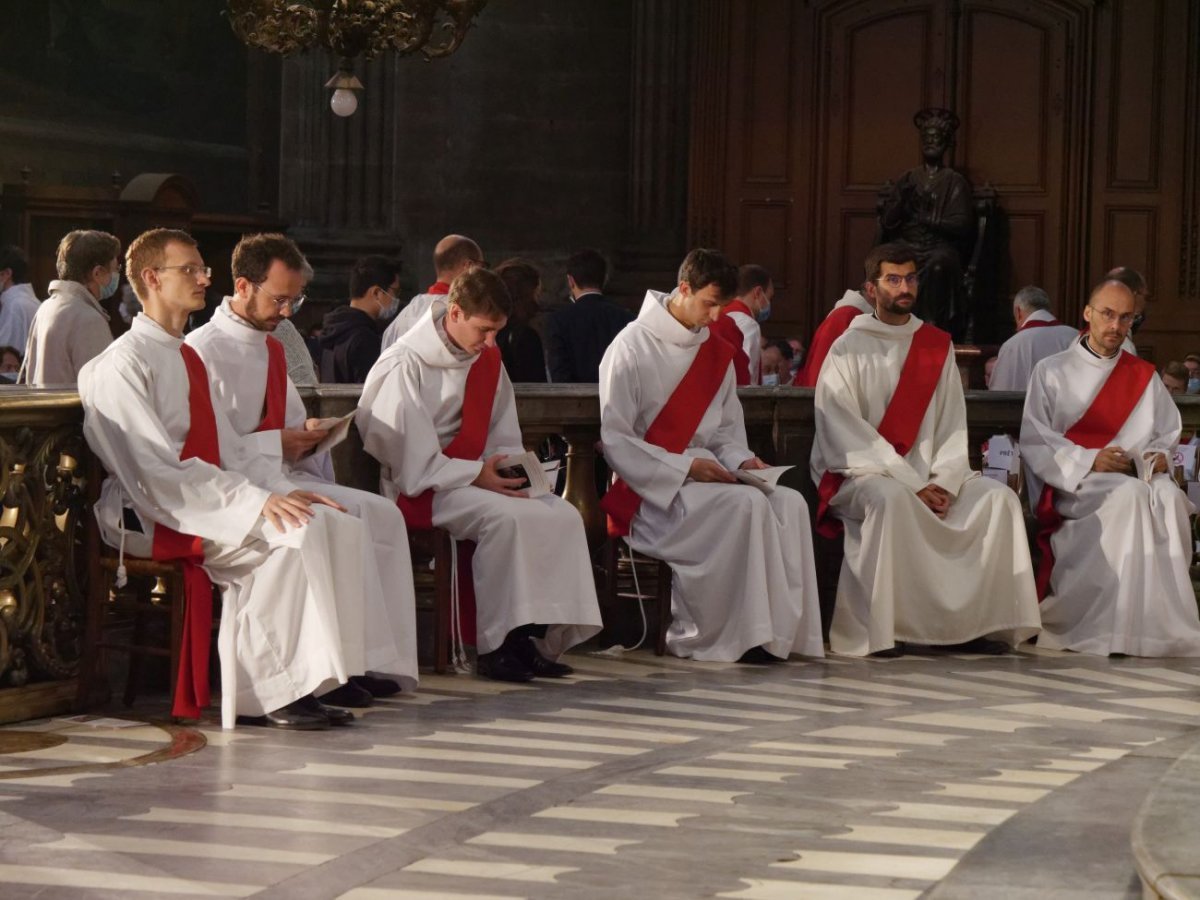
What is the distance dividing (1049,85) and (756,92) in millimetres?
1925

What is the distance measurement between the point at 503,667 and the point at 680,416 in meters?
1.20

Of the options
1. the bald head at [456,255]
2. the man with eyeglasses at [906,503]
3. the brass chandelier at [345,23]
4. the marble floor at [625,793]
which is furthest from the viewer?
the brass chandelier at [345,23]

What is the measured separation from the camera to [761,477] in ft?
24.9

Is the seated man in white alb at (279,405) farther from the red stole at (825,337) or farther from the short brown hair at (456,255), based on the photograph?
the red stole at (825,337)

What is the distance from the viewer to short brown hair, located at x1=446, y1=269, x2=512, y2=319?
6.96m

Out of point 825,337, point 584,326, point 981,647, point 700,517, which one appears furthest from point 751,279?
point 700,517

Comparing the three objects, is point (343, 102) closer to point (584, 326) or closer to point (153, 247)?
point (584, 326)

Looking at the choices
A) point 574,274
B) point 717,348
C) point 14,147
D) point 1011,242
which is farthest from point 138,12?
point 717,348

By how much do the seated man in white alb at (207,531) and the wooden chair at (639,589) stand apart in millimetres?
1606

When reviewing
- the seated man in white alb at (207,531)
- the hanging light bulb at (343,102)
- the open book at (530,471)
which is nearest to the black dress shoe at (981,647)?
the open book at (530,471)

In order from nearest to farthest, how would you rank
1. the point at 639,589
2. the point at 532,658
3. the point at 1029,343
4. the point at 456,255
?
the point at 532,658
the point at 639,589
the point at 456,255
the point at 1029,343

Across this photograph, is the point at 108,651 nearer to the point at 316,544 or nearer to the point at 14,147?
the point at 316,544

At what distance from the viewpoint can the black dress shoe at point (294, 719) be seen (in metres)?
6.09

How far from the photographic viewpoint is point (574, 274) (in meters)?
9.52
